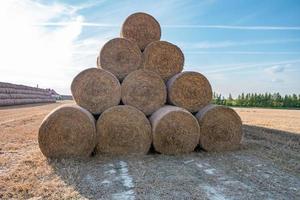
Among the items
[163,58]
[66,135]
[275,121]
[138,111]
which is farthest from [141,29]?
[275,121]

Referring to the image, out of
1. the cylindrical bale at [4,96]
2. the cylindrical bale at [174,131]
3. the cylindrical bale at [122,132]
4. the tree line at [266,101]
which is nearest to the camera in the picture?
the cylindrical bale at [122,132]

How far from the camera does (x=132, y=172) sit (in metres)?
5.30

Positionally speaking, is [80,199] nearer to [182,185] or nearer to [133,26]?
[182,185]

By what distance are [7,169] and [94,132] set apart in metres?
1.59

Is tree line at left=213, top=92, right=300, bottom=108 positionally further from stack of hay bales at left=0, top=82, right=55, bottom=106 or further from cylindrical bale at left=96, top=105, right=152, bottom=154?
cylindrical bale at left=96, top=105, right=152, bottom=154

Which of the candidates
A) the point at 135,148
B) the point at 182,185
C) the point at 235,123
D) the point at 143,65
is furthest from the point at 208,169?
the point at 143,65

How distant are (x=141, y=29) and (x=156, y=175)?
4.32 metres

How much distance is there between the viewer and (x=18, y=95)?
27.6 meters

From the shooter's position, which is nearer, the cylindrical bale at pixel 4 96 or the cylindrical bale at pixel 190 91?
the cylindrical bale at pixel 190 91

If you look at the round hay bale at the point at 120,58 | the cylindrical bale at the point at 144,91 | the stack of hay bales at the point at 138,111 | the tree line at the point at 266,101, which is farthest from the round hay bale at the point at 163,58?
the tree line at the point at 266,101

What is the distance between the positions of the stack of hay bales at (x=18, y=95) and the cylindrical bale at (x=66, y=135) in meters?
18.4

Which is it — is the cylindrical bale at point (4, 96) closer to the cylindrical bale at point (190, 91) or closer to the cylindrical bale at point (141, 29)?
the cylindrical bale at point (141, 29)

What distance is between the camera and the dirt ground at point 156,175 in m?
4.34

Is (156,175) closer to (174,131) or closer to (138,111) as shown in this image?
(174,131)
